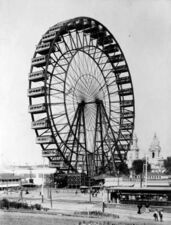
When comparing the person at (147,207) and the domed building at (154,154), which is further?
the domed building at (154,154)

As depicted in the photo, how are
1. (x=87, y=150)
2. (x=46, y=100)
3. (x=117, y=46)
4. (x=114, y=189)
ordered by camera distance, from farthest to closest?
(x=117, y=46)
(x=87, y=150)
(x=46, y=100)
(x=114, y=189)

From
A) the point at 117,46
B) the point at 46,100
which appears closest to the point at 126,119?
the point at 117,46

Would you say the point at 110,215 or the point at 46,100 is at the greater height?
the point at 46,100

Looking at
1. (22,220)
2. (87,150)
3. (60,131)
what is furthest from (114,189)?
(87,150)

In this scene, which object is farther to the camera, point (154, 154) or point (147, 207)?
point (154, 154)

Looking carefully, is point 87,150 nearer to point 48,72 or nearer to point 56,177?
point 56,177

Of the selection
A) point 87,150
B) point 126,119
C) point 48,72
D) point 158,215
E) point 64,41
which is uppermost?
point 64,41

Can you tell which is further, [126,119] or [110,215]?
[126,119]

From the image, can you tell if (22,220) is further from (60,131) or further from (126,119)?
(126,119)

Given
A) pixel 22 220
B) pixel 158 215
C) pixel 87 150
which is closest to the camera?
pixel 22 220

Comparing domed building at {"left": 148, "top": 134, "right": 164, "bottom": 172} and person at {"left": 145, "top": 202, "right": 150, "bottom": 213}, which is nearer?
person at {"left": 145, "top": 202, "right": 150, "bottom": 213}
